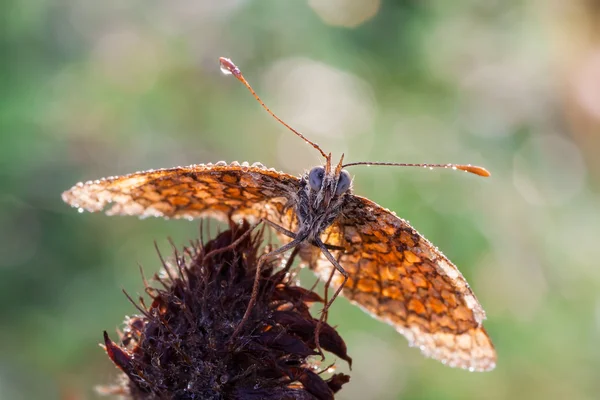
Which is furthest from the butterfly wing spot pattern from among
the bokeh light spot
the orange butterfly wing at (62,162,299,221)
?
the bokeh light spot

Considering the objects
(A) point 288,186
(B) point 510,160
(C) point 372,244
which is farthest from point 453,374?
(A) point 288,186

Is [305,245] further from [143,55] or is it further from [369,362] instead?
[143,55]

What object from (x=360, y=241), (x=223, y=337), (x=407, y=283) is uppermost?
(x=360, y=241)

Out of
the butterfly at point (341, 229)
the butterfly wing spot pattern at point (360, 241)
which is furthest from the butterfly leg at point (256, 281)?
the butterfly wing spot pattern at point (360, 241)

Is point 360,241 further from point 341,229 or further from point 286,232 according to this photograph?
point 286,232

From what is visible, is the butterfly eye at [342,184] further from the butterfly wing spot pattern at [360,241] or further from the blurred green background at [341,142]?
the blurred green background at [341,142]

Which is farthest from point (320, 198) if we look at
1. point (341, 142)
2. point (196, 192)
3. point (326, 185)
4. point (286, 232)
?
point (341, 142)
